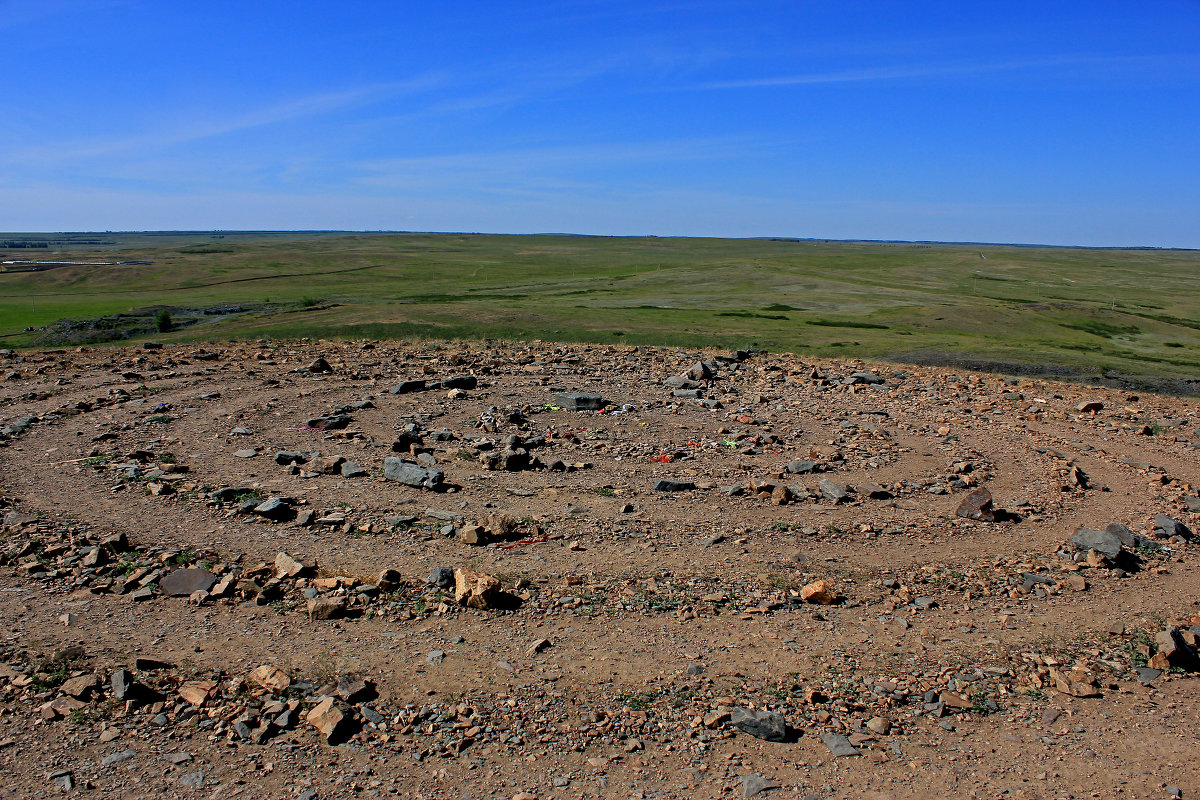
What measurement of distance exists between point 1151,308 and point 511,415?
178 feet

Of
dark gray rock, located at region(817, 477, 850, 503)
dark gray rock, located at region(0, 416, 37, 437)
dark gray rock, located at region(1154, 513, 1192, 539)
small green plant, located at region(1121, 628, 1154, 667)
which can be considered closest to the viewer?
small green plant, located at region(1121, 628, 1154, 667)

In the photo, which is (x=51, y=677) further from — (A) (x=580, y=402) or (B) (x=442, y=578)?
(A) (x=580, y=402)

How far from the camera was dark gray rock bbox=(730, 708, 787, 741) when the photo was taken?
6.05 m

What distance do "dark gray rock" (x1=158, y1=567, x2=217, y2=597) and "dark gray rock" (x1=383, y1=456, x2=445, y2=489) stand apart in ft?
11.9

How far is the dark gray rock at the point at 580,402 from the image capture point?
56.7ft

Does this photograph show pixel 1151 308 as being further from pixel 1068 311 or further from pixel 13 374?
pixel 13 374

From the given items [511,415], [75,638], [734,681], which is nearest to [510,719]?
[734,681]

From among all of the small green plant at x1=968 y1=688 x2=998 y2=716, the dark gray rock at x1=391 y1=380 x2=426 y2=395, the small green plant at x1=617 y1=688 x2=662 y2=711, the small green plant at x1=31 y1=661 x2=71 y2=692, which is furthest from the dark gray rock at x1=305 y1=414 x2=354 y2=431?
the small green plant at x1=968 y1=688 x2=998 y2=716

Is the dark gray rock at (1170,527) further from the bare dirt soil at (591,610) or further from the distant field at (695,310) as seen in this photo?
the distant field at (695,310)

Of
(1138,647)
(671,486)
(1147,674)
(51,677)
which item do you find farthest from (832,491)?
(51,677)

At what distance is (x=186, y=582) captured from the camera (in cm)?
822

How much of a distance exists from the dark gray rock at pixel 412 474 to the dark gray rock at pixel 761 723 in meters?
6.56

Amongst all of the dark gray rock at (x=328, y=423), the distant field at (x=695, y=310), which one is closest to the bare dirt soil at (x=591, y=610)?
the dark gray rock at (x=328, y=423)

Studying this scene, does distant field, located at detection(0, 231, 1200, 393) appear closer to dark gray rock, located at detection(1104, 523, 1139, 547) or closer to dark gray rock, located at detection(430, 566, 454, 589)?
dark gray rock, located at detection(1104, 523, 1139, 547)
